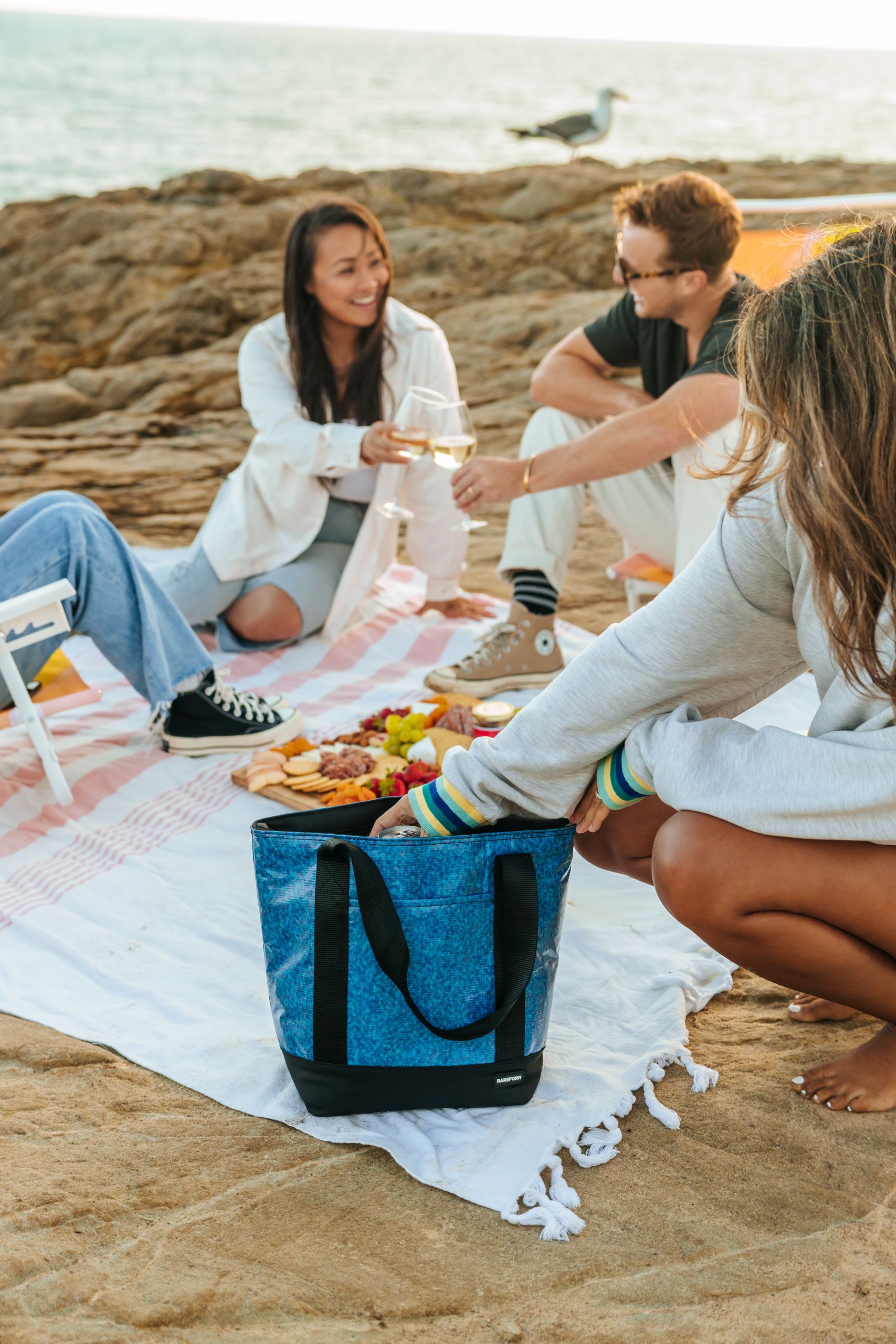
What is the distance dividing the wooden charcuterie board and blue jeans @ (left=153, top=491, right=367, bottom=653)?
95cm

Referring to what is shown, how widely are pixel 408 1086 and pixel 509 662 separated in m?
1.76

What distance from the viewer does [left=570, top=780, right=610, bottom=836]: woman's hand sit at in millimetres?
1674

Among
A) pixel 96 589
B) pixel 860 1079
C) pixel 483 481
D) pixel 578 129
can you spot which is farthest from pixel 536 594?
pixel 578 129

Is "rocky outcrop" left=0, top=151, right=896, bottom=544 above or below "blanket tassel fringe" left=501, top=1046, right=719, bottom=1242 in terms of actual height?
above

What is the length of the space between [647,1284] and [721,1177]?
0.23m

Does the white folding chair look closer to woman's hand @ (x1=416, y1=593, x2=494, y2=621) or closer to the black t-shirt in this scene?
woman's hand @ (x1=416, y1=593, x2=494, y2=621)

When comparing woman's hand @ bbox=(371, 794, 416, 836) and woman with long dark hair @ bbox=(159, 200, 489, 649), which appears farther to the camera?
woman with long dark hair @ bbox=(159, 200, 489, 649)

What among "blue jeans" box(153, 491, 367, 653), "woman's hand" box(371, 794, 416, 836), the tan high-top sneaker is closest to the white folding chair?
"blue jeans" box(153, 491, 367, 653)

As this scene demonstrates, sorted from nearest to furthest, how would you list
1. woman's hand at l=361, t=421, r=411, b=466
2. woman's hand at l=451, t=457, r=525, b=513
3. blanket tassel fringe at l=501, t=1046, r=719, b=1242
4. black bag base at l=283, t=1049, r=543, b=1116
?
blanket tassel fringe at l=501, t=1046, r=719, b=1242, black bag base at l=283, t=1049, r=543, b=1116, woman's hand at l=451, t=457, r=525, b=513, woman's hand at l=361, t=421, r=411, b=466

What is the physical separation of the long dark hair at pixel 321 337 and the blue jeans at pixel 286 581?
12.4 inches

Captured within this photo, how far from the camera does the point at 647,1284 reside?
1370 millimetres

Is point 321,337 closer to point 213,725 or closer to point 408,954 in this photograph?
point 213,725

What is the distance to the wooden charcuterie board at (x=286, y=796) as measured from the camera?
2600 mm

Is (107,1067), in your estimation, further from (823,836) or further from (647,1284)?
(823,836)
